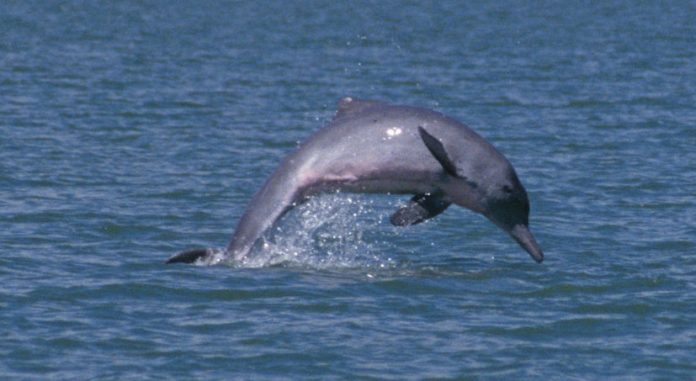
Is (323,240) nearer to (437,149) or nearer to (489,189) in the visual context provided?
(489,189)

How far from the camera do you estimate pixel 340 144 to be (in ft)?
65.9

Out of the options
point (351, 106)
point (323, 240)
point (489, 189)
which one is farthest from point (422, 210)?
point (323, 240)

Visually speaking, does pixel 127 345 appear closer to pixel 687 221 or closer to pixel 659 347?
pixel 659 347

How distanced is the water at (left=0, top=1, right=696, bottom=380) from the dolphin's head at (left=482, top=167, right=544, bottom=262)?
41cm

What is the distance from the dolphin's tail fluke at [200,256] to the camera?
1989 centimetres

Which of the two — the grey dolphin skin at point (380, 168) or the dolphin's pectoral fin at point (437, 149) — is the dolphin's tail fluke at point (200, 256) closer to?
the grey dolphin skin at point (380, 168)

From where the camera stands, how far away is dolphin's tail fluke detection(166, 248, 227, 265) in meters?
19.9

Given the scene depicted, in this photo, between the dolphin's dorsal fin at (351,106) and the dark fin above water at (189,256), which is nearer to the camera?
the dark fin above water at (189,256)

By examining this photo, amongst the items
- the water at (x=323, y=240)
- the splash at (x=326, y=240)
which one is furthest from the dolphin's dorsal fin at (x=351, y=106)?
the water at (x=323, y=240)

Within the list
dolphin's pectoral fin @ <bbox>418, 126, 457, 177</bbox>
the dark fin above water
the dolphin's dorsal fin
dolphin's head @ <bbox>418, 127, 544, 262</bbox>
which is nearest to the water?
the dark fin above water

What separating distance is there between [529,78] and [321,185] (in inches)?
1191

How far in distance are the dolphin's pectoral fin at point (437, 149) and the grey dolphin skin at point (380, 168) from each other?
0.05 metres

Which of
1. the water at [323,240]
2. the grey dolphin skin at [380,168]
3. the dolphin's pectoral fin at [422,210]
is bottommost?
the water at [323,240]

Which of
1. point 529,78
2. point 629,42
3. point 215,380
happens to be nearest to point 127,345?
point 215,380
